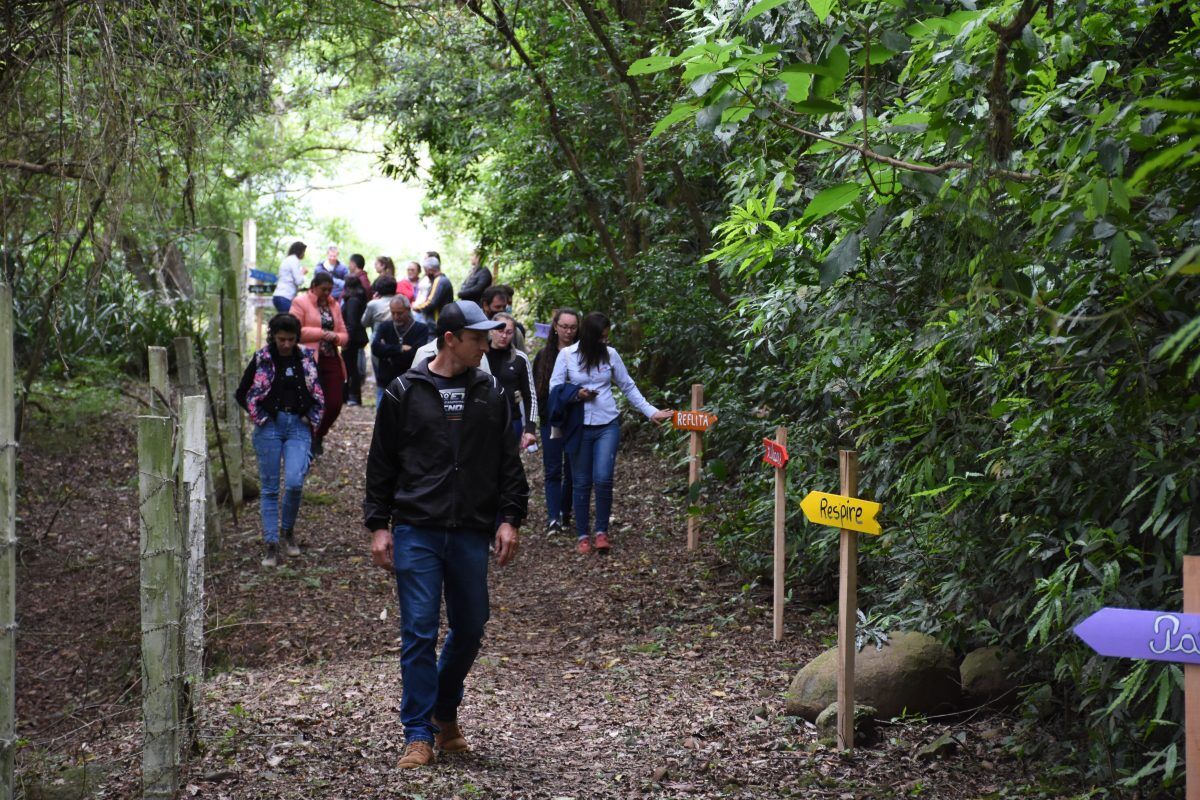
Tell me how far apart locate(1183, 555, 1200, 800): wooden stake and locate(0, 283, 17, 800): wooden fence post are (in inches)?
140

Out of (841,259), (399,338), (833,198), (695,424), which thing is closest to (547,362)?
(399,338)

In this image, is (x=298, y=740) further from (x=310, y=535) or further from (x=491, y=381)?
(x=310, y=535)

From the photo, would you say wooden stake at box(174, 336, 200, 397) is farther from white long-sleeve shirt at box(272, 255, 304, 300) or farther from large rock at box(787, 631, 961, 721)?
white long-sleeve shirt at box(272, 255, 304, 300)

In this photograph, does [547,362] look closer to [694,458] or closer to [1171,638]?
[694,458]

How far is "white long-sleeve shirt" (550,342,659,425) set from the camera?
962cm

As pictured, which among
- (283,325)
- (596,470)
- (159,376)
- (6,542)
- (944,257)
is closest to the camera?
(6,542)

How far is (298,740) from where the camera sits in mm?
5590

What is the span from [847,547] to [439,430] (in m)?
1.92

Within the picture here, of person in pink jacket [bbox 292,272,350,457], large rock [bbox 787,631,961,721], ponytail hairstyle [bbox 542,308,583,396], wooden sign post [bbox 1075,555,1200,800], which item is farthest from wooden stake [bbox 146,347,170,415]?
wooden sign post [bbox 1075,555,1200,800]

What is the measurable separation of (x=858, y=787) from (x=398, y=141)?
1200cm

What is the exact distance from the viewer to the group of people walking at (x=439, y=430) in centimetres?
507

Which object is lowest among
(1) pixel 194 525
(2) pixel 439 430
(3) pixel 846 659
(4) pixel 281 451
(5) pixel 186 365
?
(3) pixel 846 659

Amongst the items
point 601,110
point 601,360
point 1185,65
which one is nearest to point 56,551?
point 601,360

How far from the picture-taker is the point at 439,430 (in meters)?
5.11
